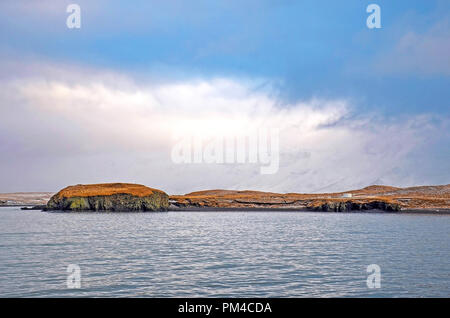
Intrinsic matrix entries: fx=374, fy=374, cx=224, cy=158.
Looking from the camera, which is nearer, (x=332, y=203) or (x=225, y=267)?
(x=225, y=267)

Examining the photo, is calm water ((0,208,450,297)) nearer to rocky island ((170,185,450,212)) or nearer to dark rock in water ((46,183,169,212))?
dark rock in water ((46,183,169,212))

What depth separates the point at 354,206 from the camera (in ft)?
463

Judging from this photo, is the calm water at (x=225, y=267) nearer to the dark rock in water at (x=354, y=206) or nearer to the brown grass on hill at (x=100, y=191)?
the dark rock in water at (x=354, y=206)

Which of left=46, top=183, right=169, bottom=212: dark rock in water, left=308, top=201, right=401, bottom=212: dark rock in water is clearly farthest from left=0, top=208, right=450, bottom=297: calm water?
left=46, top=183, right=169, bottom=212: dark rock in water

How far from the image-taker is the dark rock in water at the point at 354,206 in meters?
132

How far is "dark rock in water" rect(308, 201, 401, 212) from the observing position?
132000 mm

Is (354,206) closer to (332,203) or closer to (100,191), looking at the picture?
(332,203)

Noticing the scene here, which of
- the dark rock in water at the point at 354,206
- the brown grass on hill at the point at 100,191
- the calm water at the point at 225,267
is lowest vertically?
the dark rock in water at the point at 354,206

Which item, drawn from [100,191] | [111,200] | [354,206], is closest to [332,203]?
[354,206]

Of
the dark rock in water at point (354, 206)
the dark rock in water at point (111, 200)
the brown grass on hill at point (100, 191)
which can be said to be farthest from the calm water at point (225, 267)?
the brown grass on hill at point (100, 191)
